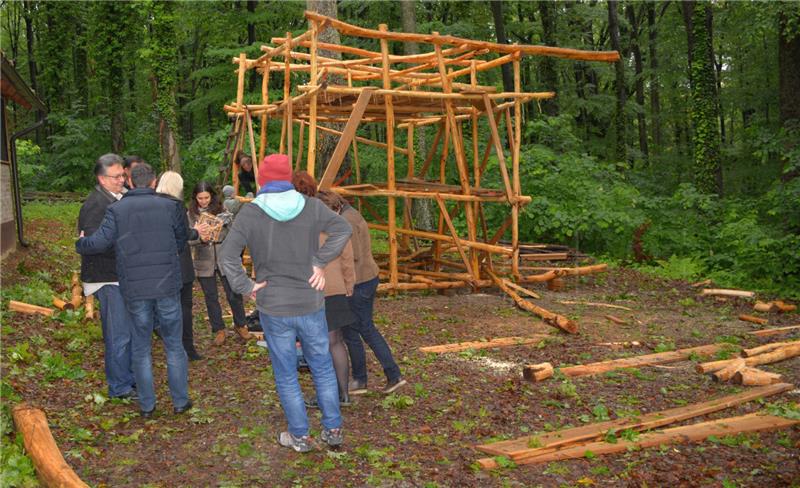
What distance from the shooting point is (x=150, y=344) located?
233 inches

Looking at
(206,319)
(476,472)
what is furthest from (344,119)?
(476,472)

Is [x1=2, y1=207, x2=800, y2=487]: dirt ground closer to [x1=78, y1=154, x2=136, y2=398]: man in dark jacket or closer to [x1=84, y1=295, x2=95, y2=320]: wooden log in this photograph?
[x1=84, y1=295, x2=95, y2=320]: wooden log

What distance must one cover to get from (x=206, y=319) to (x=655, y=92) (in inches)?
1166

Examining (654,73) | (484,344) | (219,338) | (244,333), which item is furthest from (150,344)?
(654,73)

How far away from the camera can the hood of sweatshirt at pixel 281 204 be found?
4883 millimetres

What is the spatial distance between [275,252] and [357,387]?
2.14m

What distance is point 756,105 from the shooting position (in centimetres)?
2389

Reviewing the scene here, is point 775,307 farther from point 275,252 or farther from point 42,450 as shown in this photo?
point 42,450

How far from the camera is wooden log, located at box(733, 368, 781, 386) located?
698cm

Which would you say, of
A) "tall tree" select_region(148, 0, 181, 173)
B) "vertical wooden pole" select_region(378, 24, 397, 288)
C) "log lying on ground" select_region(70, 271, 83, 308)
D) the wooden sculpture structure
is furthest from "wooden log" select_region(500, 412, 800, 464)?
"tall tree" select_region(148, 0, 181, 173)

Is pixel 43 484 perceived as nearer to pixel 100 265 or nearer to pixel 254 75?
pixel 100 265

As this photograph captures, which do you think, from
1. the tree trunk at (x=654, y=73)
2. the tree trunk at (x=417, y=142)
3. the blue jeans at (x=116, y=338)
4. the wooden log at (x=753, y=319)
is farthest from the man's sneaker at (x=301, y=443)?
the tree trunk at (x=654, y=73)

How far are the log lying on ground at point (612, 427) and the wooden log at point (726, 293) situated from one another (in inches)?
233

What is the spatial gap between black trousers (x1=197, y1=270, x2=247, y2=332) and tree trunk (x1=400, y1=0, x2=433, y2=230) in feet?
29.2
